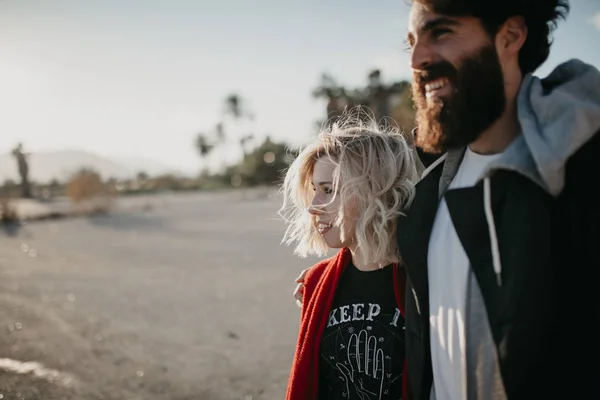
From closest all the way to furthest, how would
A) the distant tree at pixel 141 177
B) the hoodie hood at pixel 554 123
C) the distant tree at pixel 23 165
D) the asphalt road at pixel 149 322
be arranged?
the hoodie hood at pixel 554 123 < the asphalt road at pixel 149 322 < the distant tree at pixel 23 165 < the distant tree at pixel 141 177

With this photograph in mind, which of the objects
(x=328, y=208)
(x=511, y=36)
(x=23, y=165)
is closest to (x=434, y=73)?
(x=511, y=36)

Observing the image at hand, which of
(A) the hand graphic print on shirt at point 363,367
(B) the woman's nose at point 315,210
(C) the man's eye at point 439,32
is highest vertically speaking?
(C) the man's eye at point 439,32

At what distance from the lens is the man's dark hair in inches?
56.1

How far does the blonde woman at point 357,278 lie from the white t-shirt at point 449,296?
0.31m

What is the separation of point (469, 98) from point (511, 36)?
0.28 metres

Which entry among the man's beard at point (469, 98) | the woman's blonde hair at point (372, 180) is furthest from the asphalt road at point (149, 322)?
the man's beard at point (469, 98)

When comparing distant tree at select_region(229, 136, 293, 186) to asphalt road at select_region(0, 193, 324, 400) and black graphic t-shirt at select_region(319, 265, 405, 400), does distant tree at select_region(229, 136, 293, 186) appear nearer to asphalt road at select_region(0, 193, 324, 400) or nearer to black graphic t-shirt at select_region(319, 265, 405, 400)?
asphalt road at select_region(0, 193, 324, 400)

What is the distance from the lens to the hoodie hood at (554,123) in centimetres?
121

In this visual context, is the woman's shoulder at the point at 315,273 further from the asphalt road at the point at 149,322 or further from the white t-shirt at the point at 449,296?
the asphalt road at the point at 149,322

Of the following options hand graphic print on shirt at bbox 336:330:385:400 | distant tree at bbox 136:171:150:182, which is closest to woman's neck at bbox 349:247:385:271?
hand graphic print on shirt at bbox 336:330:385:400

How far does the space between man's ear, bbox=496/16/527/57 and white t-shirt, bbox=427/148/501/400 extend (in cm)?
36

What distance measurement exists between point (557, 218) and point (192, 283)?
6735 millimetres

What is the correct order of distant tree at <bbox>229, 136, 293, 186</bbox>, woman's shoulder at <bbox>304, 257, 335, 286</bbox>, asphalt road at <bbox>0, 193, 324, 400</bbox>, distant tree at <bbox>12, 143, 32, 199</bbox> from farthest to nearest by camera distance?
distant tree at <bbox>229, 136, 293, 186</bbox>, distant tree at <bbox>12, 143, 32, 199</bbox>, asphalt road at <bbox>0, 193, 324, 400</bbox>, woman's shoulder at <bbox>304, 257, 335, 286</bbox>

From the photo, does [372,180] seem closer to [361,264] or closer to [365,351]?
[361,264]
